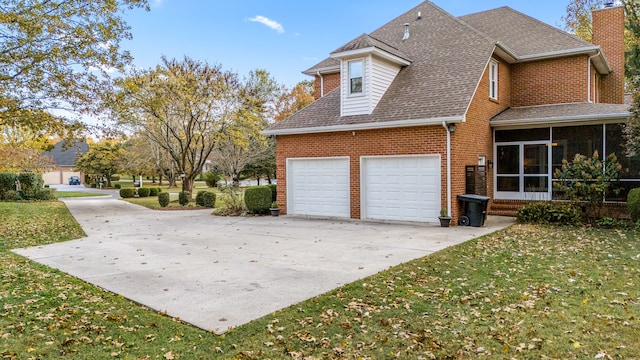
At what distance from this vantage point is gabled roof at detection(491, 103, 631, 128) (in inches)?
497

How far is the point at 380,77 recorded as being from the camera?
559 inches

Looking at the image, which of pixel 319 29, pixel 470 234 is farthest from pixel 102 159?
pixel 470 234

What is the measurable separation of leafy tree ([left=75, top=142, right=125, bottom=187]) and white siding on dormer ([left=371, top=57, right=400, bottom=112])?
29960mm

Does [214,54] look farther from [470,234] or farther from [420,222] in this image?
[470,234]

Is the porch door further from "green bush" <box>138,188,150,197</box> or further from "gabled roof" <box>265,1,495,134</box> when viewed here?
"green bush" <box>138,188,150,197</box>

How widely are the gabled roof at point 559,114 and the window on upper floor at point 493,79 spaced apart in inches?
29.4

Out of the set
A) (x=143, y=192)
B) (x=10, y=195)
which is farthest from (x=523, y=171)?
(x=10, y=195)

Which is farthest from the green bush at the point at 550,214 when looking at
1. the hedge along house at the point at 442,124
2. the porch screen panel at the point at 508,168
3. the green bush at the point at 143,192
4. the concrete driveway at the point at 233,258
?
the green bush at the point at 143,192

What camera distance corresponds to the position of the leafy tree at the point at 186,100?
19891 mm

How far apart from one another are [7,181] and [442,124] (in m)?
24.6

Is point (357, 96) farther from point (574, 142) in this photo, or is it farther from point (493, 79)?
point (574, 142)

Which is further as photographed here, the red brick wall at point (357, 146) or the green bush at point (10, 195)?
the green bush at point (10, 195)

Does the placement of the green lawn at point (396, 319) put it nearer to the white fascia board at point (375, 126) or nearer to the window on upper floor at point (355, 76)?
the white fascia board at point (375, 126)

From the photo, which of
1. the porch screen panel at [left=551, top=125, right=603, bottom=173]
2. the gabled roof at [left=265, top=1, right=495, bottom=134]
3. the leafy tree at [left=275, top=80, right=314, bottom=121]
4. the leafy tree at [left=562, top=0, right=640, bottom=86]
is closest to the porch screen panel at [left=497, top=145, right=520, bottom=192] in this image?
the porch screen panel at [left=551, top=125, right=603, bottom=173]
